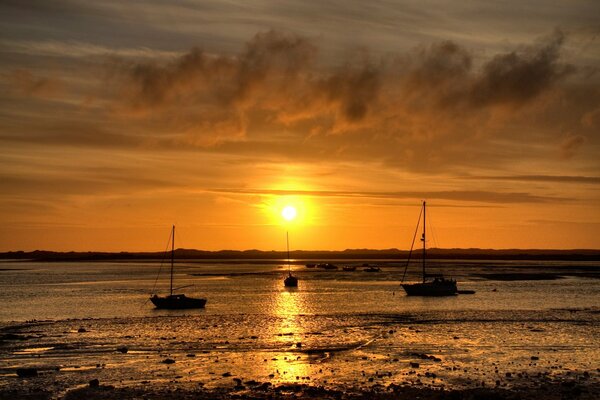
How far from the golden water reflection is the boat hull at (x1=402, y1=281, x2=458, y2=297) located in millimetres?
19203

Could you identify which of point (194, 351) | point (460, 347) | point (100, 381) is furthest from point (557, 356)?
point (100, 381)

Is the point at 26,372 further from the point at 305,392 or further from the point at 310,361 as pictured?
the point at 305,392

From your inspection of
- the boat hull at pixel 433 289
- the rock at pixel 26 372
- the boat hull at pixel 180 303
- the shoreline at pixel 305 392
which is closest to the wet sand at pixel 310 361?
the shoreline at pixel 305 392

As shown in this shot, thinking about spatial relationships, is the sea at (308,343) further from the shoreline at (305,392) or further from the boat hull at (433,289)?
the boat hull at (433,289)

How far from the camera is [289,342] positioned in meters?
57.5

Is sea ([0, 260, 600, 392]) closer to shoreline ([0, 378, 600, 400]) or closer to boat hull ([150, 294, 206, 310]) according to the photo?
shoreline ([0, 378, 600, 400])

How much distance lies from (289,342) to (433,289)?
198ft

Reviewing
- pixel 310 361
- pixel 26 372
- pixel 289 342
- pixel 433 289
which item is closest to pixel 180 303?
pixel 289 342

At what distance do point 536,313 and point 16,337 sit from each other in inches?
2313

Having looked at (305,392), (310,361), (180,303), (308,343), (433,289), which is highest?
(433,289)

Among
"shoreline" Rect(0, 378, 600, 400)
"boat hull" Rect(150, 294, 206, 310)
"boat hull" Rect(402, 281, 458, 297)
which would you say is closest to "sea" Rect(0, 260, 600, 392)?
"shoreline" Rect(0, 378, 600, 400)

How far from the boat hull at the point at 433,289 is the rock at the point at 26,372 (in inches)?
3118

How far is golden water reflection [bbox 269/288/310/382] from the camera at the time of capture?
139 ft

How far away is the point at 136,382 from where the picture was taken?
40281 millimetres
